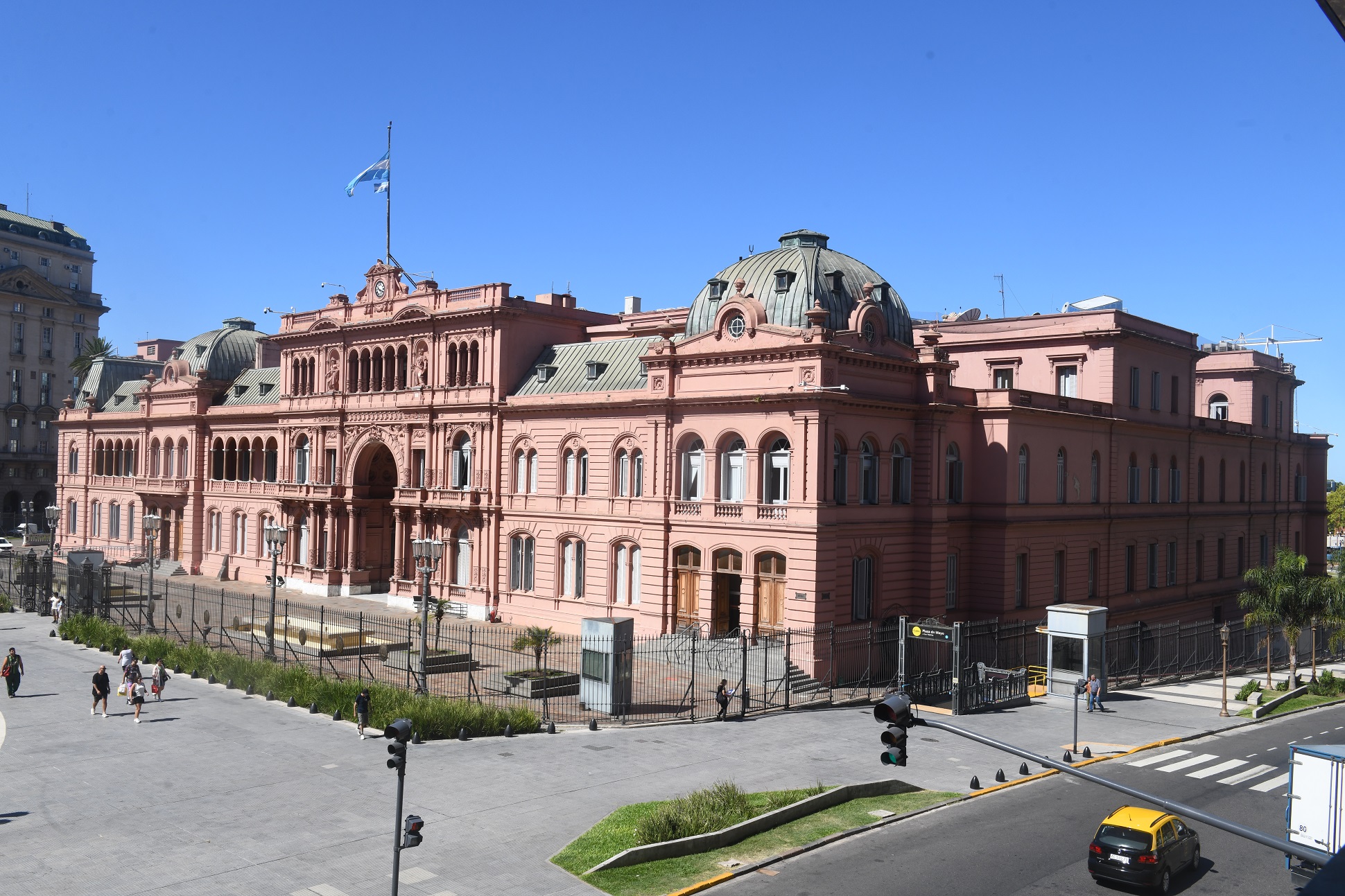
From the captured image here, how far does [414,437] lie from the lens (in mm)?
59812

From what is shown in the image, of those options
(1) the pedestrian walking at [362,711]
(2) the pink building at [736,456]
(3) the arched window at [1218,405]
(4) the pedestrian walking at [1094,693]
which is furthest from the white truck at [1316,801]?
(3) the arched window at [1218,405]

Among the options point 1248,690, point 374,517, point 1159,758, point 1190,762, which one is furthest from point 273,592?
point 1248,690

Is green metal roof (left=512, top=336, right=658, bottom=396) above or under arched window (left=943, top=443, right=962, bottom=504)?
above

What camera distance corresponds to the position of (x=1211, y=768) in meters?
30.6

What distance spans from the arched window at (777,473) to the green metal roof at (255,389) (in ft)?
133

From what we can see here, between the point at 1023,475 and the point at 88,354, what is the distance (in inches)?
3953

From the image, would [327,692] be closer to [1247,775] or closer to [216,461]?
[1247,775]

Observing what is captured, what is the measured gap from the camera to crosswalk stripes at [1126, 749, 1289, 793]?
28859 mm

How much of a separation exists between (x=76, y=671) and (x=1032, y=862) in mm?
35096

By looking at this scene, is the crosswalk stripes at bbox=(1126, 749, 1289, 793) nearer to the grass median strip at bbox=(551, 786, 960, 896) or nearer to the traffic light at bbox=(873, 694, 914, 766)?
the grass median strip at bbox=(551, 786, 960, 896)

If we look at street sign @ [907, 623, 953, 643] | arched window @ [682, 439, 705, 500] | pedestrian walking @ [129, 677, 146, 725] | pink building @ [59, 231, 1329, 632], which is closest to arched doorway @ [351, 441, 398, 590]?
pink building @ [59, 231, 1329, 632]

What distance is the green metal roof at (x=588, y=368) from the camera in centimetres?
5156

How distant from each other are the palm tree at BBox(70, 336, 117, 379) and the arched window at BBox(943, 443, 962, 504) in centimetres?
9358

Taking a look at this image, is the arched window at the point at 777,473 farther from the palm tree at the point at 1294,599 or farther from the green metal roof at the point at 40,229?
the green metal roof at the point at 40,229
